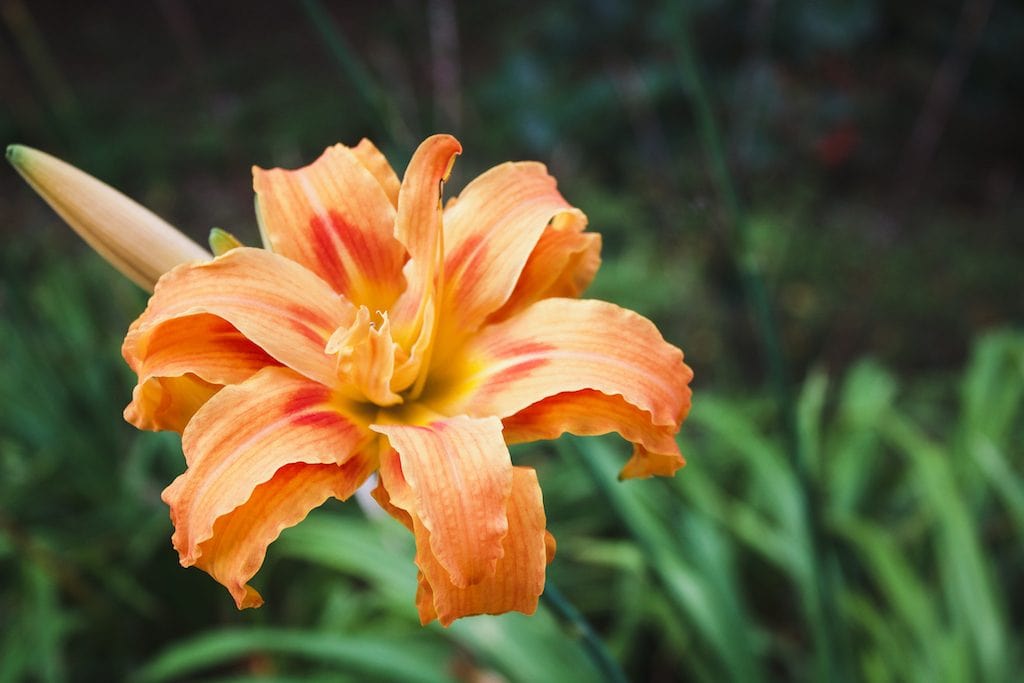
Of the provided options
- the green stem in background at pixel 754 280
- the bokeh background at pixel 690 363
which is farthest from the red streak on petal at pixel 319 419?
the green stem in background at pixel 754 280

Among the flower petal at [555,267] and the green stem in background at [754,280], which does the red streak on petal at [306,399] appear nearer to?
the flower petal at [555,267]

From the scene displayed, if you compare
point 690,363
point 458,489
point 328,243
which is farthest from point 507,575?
point 690,363

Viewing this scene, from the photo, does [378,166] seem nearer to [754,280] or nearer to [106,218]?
[106,218]

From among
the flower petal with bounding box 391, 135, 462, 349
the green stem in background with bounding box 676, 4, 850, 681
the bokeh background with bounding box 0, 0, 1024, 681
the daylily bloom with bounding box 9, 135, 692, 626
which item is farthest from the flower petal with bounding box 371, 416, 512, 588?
the green stem in background with bounding box 676, 4, 850, 681

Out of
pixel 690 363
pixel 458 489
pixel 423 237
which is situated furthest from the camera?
pixel 690 363

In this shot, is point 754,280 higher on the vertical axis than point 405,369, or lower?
lower

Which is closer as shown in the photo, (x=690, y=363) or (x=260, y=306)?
(x=260, y=306)

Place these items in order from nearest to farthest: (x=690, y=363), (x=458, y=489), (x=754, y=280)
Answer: (x=458, y=489), (x=754, y=280), (x=690, y=363)
